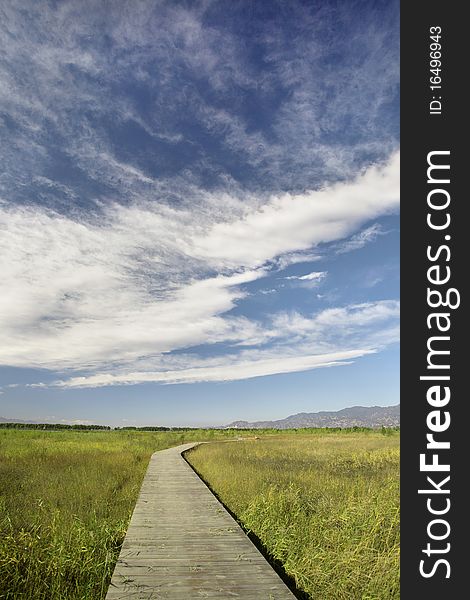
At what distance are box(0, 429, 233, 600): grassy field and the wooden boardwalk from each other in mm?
407

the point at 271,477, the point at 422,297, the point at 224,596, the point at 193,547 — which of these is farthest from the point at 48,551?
the point at 271,477

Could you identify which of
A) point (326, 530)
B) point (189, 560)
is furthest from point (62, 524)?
point (326, 530)

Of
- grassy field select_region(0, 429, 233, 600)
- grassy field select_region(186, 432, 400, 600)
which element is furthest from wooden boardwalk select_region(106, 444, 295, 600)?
grassy field select_region(186, 432, 400, 600)

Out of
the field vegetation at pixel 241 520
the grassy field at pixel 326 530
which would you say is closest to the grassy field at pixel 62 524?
the field vegetation at pixel 241 520

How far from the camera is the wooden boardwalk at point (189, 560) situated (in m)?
5.44

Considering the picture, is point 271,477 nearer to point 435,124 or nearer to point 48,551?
point 48,551

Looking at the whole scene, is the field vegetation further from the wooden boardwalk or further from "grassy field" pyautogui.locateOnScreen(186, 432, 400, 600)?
the wooden boardwalk

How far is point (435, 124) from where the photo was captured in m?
5.88

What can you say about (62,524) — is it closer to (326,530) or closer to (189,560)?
(189,560)

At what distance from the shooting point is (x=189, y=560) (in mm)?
6590

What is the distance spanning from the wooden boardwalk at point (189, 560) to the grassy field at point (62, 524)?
41 centimetres

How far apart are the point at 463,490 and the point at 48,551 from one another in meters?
5.82

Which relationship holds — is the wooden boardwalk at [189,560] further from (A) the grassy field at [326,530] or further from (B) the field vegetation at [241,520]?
(A) the grassy field at [326,530]

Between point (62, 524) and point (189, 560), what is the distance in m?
3.62
